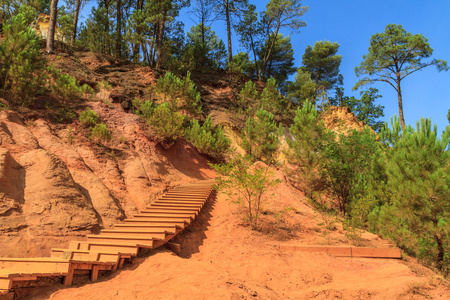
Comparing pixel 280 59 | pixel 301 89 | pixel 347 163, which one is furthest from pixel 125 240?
pixel 280 59

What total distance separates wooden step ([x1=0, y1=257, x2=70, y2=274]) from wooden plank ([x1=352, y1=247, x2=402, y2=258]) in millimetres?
5565

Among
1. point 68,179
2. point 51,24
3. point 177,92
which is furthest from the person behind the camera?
point 177,92

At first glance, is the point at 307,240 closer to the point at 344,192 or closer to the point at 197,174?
the point at 344,192

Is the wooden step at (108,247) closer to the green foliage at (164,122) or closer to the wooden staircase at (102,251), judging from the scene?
the wooden staircase at (102,251)

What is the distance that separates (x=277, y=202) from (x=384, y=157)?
4.38 m

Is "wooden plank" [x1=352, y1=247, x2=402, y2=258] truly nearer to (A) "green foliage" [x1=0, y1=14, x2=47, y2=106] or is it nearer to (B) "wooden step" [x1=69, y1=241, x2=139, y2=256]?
(B) "wooden step" [x1=69, y1=241, x2=139, y2=256]

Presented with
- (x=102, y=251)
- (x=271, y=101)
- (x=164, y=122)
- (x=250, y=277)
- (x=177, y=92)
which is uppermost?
(x=271, y=101)

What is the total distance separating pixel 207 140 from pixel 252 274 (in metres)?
10.8

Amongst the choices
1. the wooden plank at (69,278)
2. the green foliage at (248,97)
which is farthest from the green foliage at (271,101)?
the wooden plank at (69,278)

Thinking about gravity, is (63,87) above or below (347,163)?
above

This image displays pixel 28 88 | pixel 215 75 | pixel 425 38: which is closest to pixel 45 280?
pixel 28 88

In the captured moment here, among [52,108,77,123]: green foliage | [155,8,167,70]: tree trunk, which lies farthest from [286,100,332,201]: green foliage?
[155,8,167,70]: tree trunk

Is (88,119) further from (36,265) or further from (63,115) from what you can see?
(36,265)

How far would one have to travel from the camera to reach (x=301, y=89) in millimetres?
24875
